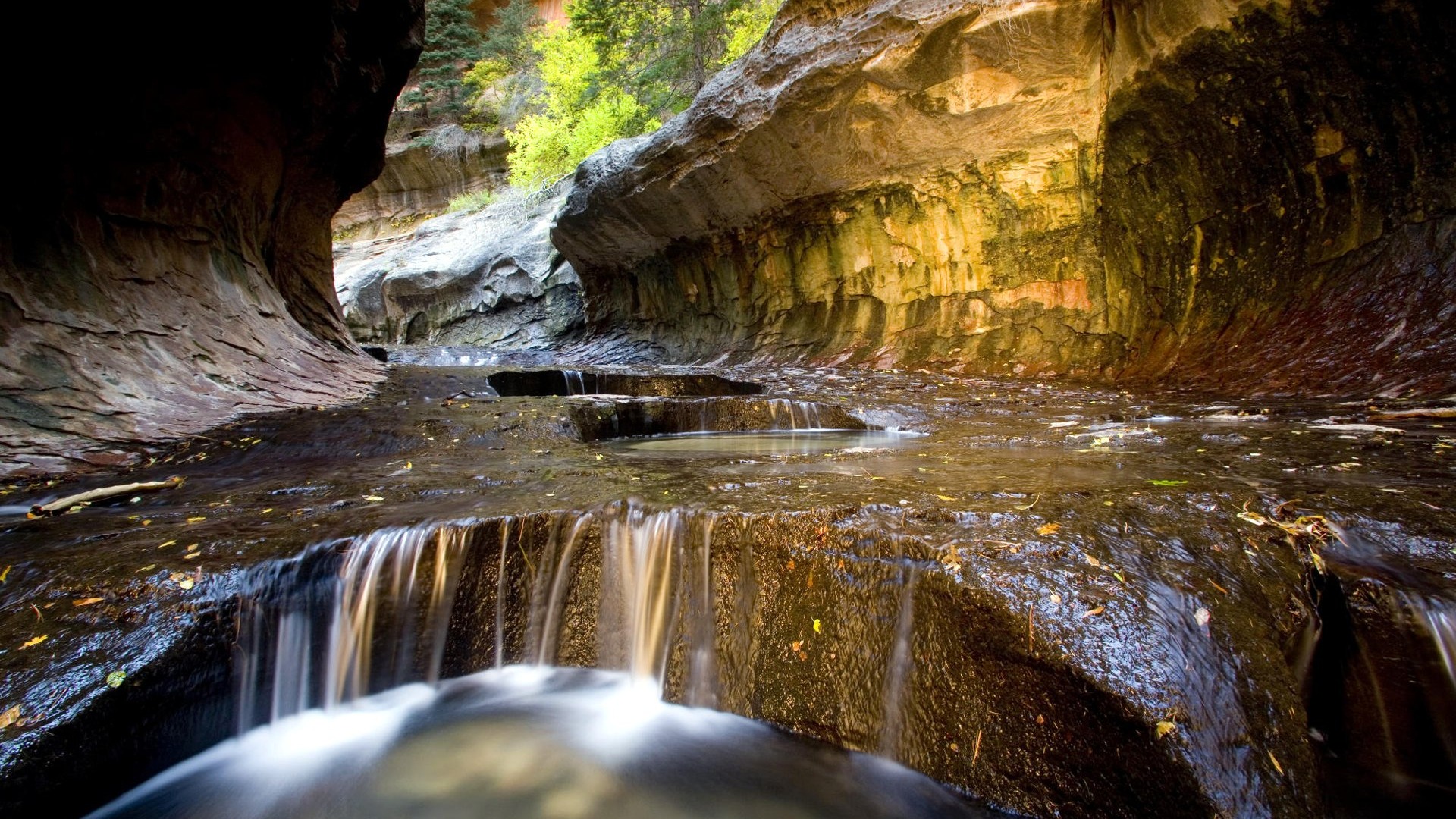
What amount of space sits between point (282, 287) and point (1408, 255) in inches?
511

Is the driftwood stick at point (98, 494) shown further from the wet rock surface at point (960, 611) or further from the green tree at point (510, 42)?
the green tree at point (510, 42)

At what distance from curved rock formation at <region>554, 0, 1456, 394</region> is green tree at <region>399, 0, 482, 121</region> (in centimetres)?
1634

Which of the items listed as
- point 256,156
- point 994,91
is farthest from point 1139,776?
point 256,156

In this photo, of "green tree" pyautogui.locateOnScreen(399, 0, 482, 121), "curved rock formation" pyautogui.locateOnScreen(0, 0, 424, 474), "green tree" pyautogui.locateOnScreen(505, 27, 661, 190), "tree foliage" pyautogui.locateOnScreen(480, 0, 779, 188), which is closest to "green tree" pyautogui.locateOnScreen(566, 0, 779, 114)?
"tree foliage" pyautogui.locateOnScreen(480, 0, 779, 188)

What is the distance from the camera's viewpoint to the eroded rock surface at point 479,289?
18.0 meters

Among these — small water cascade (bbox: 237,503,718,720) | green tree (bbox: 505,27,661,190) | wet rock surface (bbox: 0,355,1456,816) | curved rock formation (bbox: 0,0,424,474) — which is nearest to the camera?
wet rock surface (bbox: 0,355,1456,816)

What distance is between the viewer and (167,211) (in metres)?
6.22

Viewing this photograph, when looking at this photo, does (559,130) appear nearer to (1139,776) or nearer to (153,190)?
(153,190)

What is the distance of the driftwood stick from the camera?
318cm

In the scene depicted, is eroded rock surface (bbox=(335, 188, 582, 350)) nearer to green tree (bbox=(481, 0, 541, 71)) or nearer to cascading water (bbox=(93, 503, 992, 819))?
green tree (bbox=(481, 0, 541, 71))

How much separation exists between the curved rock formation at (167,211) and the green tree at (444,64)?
19.2m

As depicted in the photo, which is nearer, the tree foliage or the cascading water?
the cascading water

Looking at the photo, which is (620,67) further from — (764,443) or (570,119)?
(764,443)

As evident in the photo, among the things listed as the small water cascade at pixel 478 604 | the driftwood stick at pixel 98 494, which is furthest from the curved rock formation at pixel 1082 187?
the driftwood stick at pixel 98 494
